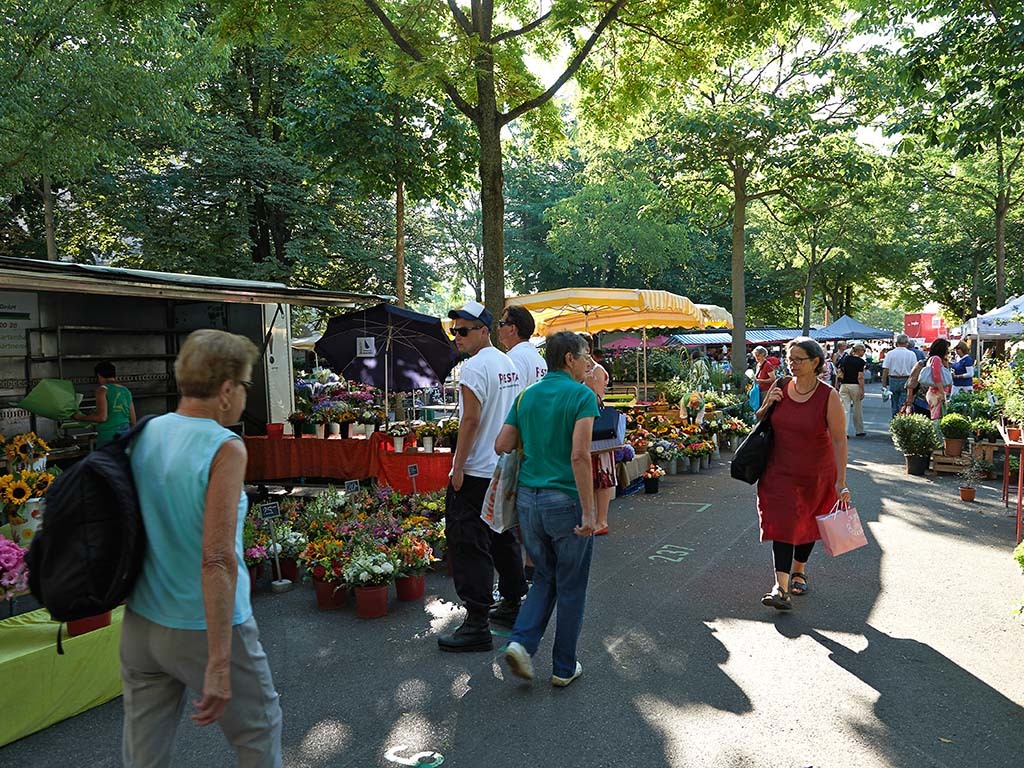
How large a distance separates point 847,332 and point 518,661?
34604mm

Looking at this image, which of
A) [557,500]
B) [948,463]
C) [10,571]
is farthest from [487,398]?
[948,463]

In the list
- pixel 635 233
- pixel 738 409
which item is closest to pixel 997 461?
pixel 738 409

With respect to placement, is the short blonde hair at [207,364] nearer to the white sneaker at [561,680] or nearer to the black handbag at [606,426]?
the white sneaker at [561,680]

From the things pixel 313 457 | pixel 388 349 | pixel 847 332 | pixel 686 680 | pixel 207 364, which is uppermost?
pixel 847 332

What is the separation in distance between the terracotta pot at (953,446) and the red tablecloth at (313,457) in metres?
7.67

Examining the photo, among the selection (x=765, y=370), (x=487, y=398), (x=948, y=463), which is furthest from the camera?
(x=765, y=370)

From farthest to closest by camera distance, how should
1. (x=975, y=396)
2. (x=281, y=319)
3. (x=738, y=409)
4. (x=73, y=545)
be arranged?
(x=738, y=409), (x=281, y=319), (x=975, y=396), (x=73, y=545)

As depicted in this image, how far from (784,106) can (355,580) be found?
15.3 meters

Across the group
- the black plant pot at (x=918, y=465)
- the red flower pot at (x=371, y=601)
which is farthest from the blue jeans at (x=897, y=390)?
the red flower pot at (x=371, y=601)

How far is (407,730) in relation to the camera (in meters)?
3.66

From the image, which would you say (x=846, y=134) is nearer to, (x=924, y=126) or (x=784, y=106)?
(x=784, y=106)

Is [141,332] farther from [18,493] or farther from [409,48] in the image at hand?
[18,493]

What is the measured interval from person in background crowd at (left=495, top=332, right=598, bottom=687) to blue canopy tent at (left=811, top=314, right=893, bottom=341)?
33.6 m

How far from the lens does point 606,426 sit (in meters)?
6.24
